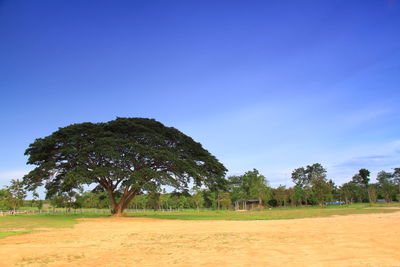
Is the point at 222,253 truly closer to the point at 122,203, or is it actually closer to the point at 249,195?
the point at 122,203

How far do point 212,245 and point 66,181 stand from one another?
21.7m

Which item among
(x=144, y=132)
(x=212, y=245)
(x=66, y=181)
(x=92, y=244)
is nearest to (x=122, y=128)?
(x=144, y=132)

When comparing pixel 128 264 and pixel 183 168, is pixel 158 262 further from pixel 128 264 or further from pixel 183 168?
pixel 183 168

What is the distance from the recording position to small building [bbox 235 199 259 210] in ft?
227

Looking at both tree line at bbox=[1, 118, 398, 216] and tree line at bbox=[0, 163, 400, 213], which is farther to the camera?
tree line at bbox=[0, 163, 400, 213]

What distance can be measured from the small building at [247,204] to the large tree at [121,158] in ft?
123

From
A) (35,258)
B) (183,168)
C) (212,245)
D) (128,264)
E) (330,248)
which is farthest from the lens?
(183,168)

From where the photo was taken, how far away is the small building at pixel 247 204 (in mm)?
69062

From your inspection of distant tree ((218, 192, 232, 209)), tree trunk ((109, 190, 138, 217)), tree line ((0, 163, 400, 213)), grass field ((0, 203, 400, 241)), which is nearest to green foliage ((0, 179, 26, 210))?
tree line ((0, 163, 400, 213))

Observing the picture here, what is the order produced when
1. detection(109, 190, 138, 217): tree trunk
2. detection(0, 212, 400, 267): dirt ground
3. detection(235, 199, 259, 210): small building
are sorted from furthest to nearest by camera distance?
detection(235, 199, 259, 210): small building
detection(109, 190, 138, 217): tree trunk
detection(0, 212, 400, 267): dirt ground

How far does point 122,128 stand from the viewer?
31828 mm

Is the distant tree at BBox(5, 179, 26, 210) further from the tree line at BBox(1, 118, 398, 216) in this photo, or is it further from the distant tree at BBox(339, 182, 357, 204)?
the distant tree at BBox(339, 182, 357, 204)

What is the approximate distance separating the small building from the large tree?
3737 centimetres

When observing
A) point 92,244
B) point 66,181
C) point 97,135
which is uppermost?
point 97,135
